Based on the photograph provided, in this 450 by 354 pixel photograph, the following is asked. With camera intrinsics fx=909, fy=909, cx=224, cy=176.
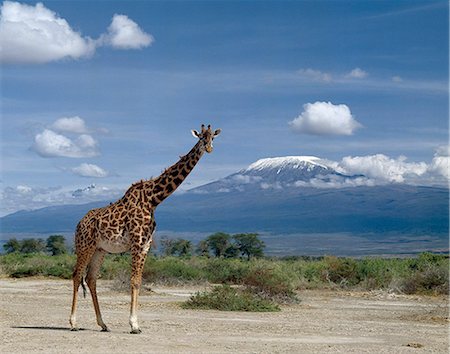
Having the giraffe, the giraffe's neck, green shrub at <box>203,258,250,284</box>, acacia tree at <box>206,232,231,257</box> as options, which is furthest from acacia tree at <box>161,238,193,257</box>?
the giraffe's neck

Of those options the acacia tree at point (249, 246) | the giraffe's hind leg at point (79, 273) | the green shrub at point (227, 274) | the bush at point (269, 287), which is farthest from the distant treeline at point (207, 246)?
the giraffe's hind leg at point (79, 273)

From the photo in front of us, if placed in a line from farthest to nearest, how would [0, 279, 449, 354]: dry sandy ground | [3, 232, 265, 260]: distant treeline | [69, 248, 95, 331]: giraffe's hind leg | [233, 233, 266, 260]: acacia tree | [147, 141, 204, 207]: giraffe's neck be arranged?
[3, 232, 265, 260]: distant treeline
[233, 233, 266, 260]: acacia tree
[69, 248, 95, 331]: giraffe's hind leg
[147, 141, 204, 207]: giraffe's neck
[0, 279, 449, 354]: dry sandy ground

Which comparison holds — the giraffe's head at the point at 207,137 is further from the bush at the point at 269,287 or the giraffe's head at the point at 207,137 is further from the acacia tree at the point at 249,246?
the acacia tree at the point at 249,246

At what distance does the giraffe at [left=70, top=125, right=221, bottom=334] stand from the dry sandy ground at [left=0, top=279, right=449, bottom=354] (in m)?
1.32

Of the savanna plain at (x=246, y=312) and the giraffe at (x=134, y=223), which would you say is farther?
the giraffe at (x=134, y=223)

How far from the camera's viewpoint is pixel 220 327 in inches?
817

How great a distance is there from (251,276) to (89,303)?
5639 mm

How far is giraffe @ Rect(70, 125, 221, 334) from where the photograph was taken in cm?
1830

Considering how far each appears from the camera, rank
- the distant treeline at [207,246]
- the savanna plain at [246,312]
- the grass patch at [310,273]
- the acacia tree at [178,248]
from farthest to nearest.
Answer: the acacia tree at [178,248], the distant treeline at [207,246], the grass patch at [310,273], the savanna plain at [246,312]

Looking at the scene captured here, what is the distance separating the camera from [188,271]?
135 feet

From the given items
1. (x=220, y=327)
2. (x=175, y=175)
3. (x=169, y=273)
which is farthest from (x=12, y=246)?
(x=175, y=175)

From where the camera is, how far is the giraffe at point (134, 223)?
1830cm

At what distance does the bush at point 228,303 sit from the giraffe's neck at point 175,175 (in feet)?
27.5

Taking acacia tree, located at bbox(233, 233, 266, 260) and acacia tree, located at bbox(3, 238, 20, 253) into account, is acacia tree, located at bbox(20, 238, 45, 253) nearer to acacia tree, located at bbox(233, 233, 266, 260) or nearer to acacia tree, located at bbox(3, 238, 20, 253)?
acacia tree, located at bbox(3, 238, 20, 253)
